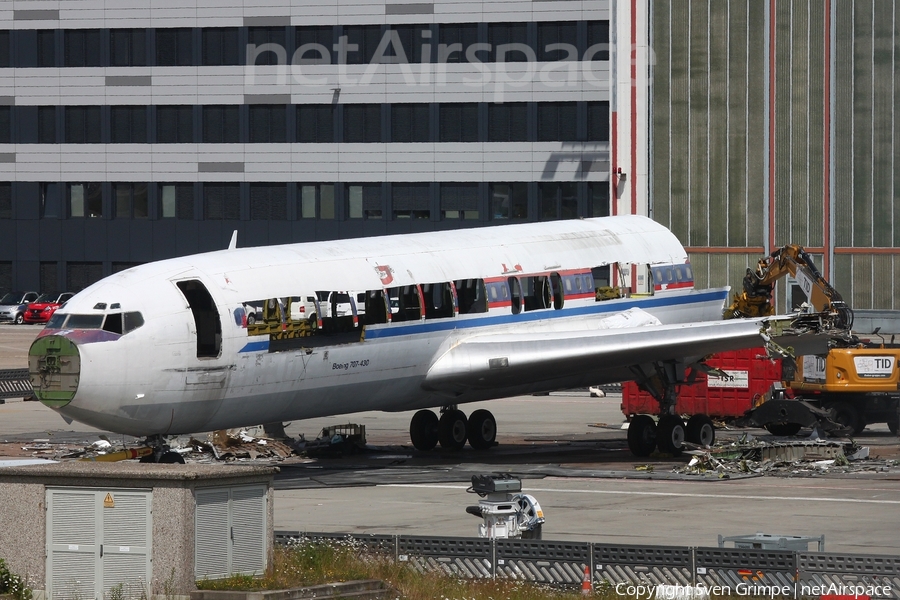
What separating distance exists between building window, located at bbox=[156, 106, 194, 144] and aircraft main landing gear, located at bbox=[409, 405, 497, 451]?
63329 millimetres

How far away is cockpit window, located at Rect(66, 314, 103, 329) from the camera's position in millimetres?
26188

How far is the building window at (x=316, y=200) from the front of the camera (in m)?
94.9

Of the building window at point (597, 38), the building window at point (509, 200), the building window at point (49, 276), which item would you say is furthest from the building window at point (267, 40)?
the building window at point (49, 276)

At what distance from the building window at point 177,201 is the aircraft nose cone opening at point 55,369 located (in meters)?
71.8

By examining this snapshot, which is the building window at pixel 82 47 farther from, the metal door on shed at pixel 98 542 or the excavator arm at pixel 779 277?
the metal door on shed at pixel 98 542

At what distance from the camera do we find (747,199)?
221 ft

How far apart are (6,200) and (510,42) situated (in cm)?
3791

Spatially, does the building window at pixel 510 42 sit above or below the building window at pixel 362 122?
above

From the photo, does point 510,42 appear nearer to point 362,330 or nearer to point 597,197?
point 597,197

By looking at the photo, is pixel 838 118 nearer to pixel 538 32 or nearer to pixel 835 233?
pixel 835 233

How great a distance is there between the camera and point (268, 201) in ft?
314

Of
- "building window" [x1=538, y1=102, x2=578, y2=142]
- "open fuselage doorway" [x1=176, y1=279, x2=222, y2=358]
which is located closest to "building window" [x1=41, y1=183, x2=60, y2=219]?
"building window" [x1=538, y1=102, x2=578, y2=142]

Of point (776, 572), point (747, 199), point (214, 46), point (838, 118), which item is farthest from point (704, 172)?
point (776, 572)

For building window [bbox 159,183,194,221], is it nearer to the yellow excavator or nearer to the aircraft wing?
the yellow excavator
